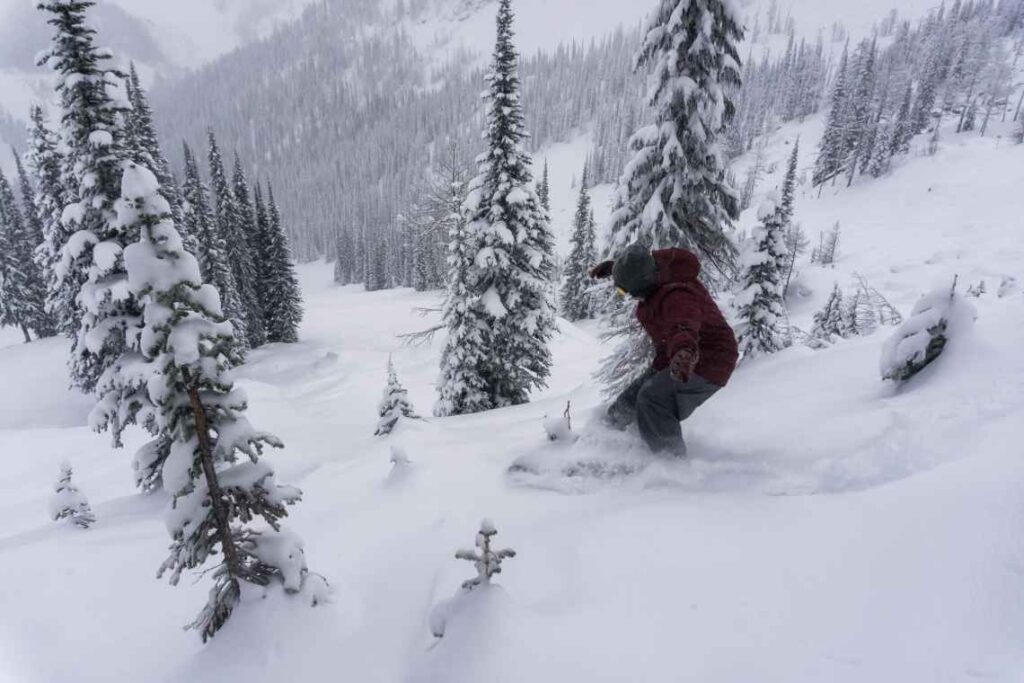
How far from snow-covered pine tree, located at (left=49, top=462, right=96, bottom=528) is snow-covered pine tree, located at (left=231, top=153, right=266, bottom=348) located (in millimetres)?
33915

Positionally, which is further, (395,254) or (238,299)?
(395,254)

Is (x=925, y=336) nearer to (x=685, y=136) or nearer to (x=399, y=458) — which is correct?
(x=685, y=136)

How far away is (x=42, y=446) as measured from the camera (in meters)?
17.1

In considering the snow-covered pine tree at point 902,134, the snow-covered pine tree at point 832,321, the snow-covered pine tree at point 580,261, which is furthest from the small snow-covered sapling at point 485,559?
the snow-covered pine tree at point 902,134

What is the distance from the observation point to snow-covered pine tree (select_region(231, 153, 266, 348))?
1479 inches

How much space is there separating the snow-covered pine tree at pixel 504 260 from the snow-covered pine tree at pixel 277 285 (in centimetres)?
2747

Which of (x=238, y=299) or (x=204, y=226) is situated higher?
(x=204, y=226)

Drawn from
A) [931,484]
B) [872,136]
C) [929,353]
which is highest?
[872,136]

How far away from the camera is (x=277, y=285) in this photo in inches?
1577

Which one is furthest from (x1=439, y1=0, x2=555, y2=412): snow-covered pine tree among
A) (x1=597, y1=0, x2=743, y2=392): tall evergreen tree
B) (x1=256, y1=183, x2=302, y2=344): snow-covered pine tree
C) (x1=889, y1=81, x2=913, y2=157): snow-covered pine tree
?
(x1=889, y1=81, x2=913, y2=157): snow-covered pine tree

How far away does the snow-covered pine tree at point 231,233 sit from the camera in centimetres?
3581

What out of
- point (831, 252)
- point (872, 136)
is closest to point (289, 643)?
point (831, 252)

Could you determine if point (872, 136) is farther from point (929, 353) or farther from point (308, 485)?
point (308, 485)

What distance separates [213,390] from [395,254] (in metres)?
103
